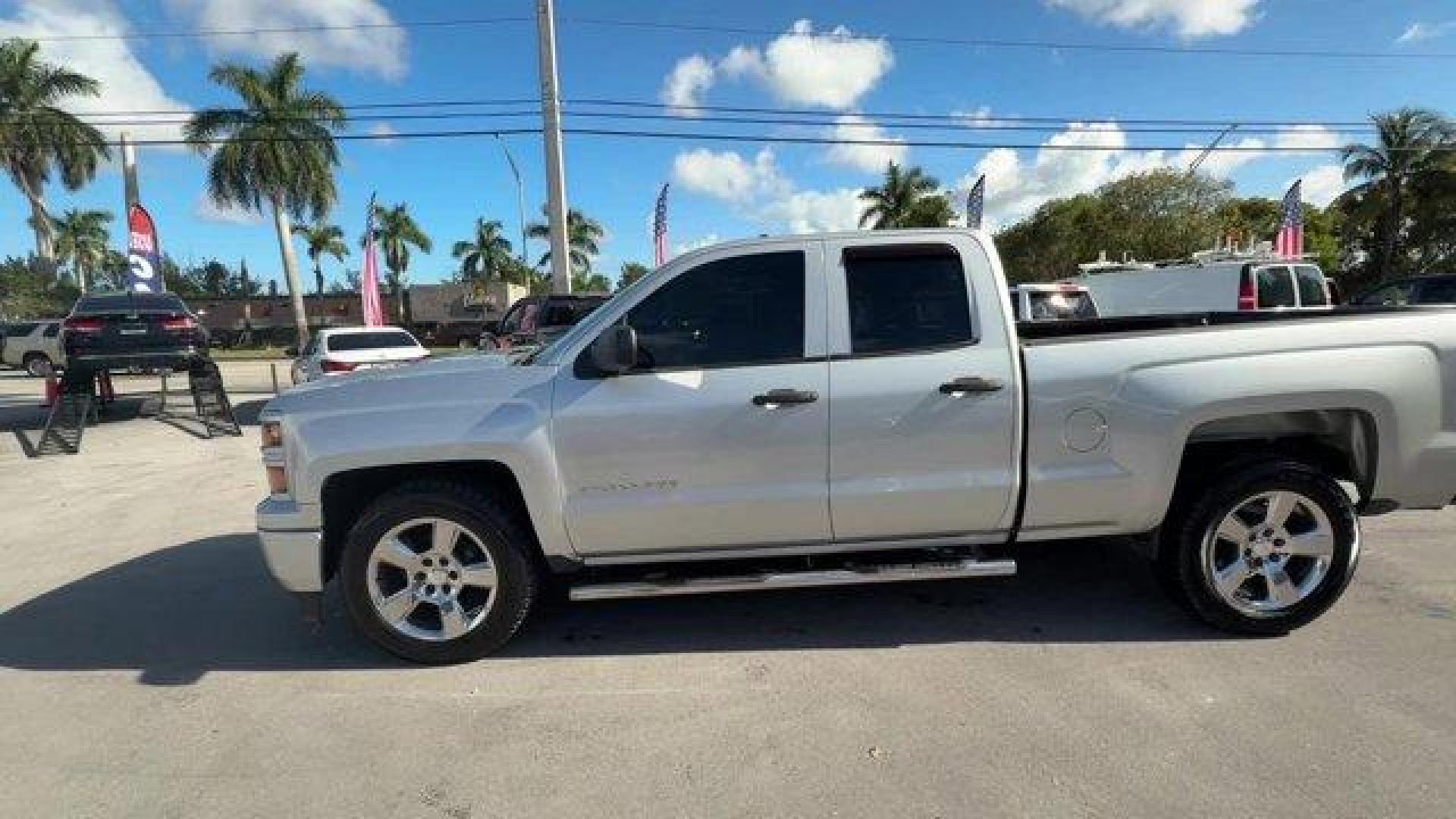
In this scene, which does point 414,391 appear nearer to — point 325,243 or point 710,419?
point 710,419

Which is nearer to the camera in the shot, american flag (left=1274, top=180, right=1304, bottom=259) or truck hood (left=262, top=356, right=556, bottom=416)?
truck hood (left=262, top=356, right=556, bottom=416)

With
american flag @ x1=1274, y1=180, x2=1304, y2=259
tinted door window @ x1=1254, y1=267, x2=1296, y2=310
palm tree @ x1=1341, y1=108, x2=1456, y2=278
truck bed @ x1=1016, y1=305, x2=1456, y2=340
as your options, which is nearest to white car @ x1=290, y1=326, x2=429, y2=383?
truck bed @ x1=1016, y1=305, x2=1456, y2=340

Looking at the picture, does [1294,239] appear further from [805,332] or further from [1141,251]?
[805,332]

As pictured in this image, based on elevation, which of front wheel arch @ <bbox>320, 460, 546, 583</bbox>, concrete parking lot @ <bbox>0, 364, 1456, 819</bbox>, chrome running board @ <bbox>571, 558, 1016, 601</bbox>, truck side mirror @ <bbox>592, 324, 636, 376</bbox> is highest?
truck side mirror @ <bbox>592, 324, 636, 376</bbox>

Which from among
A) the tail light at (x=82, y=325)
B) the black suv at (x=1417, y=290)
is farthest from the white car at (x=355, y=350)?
the black suv at (x=1417, y=290)

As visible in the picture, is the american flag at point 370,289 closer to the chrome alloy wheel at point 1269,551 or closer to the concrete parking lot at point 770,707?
the concrete parking lot at point 770,707

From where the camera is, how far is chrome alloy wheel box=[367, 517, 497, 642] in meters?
3.79


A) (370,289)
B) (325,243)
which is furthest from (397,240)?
(370,289)

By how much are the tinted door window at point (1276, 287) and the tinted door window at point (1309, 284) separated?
0.52 ft

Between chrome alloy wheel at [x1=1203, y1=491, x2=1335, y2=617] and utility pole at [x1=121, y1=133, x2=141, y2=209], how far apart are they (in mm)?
21638

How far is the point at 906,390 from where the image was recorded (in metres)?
3.66

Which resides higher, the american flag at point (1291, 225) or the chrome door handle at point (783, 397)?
the american flag at point (1291, 225)

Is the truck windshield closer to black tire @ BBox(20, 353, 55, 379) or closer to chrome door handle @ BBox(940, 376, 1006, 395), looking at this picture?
chrome door handle @ BBox(940, 376, 1006, 395)

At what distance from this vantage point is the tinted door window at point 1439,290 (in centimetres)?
1382
